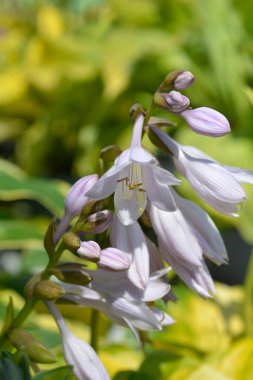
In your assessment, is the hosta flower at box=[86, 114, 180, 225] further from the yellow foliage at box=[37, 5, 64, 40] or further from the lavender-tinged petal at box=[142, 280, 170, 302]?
the yellow foliage at box=[37, 5, 64, 40]

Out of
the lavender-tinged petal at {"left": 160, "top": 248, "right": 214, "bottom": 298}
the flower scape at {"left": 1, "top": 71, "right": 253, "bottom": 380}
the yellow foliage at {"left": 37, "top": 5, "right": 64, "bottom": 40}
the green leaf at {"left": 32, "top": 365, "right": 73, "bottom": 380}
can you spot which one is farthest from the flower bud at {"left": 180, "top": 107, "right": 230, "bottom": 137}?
the yellow foliage at {"left": 37, "top": 5, "right": 64, "bottom": 40}

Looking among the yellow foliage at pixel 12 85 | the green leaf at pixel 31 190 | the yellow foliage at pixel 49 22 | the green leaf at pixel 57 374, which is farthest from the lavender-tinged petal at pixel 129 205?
the yellow foliage at pixel 49 22

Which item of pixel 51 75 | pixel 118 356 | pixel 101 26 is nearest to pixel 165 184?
pixel 118 356

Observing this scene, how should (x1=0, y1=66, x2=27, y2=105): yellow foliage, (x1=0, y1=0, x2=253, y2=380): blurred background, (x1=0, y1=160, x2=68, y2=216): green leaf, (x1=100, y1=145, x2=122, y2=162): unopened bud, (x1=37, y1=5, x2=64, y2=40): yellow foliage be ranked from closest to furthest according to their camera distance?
(x1=100, y1=145, x2=122, y2=162): unopened bud → (x1=0, y1=160, x2=68, y2=216): green leaf → (x1=0, y1=0, x2=253, y2=380): blurred background → (x1=0, y1=66, x2=27, y2=105): yellow foliage → (x1=37, y1=5, x2=64, y2=40): yellow foliage

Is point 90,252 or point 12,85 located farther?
point 12,85

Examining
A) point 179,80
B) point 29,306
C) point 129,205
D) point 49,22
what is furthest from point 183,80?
point 49,22

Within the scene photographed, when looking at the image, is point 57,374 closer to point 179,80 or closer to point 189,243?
point 189,243

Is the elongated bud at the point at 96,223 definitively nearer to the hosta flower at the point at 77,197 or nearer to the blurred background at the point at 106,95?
the hosta flower at the point at 77,197
